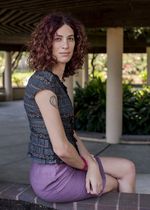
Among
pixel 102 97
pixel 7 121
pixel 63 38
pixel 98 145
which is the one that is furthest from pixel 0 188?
pixel 7 121

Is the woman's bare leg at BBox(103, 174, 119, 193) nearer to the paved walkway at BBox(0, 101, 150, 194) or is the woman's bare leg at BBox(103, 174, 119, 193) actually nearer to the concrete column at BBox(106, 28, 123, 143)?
→ the paved walkway at BBox(0, 101, 150, 194)

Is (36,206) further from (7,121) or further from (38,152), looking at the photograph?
(7,121)

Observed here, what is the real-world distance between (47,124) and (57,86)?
0.23 m

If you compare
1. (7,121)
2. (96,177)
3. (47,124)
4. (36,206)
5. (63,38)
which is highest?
(63,38)

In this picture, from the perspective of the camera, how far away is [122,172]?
2887 millimetres

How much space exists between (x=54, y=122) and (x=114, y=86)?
737 cm

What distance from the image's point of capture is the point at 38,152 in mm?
2652

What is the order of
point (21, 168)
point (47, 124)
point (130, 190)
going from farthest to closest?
point (21, 168) < point (130, 190) < point (47, 124)

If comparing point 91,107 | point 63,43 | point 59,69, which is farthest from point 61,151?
point 91,107

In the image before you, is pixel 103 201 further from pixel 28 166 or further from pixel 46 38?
pixel 28 166

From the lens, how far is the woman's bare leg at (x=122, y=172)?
2.89 meters

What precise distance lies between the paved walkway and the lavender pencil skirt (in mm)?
3163

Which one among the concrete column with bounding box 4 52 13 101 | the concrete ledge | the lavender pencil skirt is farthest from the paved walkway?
the concrete column with bounding box 4 52 13 101

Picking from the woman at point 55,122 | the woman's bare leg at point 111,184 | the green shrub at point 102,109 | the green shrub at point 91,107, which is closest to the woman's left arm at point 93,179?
the woman at point 55,122
